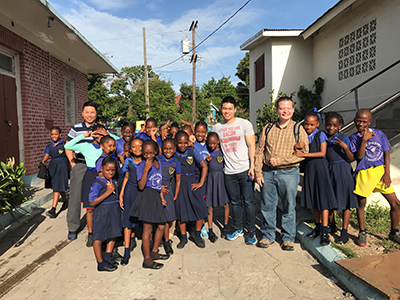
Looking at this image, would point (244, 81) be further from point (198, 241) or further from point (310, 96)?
point (198, 241)

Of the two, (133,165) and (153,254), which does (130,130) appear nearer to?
(133,165)

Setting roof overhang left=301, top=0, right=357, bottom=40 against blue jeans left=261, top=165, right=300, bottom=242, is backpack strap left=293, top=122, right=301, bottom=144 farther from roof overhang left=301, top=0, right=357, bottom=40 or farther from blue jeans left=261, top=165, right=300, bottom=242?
roof overhang left=301, top=0, right=357, bottom=40

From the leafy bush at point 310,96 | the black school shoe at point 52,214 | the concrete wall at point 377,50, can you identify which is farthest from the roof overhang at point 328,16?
the black school shoe at point 52,214

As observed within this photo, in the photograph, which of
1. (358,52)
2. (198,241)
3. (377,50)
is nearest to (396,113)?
(377,50)

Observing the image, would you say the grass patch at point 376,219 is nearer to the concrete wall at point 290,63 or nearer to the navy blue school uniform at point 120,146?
the navy blue school uniform at point 120,146

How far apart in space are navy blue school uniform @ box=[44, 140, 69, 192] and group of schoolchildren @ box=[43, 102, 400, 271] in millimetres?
1646

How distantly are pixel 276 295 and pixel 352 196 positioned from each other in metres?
1.62

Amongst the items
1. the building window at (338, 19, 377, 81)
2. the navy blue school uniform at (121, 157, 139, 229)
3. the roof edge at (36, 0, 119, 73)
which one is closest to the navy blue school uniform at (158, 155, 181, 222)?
the navy blue school uniform at (121, 157, 139, 229)

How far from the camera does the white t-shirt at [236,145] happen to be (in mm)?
3805

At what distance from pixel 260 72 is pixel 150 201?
1075cm

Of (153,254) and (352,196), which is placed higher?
(352,196)

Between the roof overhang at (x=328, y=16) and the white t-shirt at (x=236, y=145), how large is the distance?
596 cm

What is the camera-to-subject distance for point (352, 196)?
3.50 meters

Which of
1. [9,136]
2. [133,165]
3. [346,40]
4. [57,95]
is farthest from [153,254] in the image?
[346,40]
